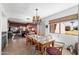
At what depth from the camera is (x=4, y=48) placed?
1.92 metres

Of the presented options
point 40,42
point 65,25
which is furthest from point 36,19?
point 65,25

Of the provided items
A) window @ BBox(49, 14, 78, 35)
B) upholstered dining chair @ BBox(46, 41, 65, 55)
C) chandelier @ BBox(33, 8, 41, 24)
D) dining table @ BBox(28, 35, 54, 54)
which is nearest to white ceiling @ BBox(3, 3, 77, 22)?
chandelier @ BBox(33, 8, 41, 24)

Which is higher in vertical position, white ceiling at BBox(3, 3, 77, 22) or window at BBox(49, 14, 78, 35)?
white ceiling at BBox(3, 3, 77, 22)

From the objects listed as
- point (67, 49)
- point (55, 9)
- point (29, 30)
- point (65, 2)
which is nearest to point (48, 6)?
point (55, 9)

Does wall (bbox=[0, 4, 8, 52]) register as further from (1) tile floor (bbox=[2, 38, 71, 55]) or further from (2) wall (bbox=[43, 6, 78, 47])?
(2) wall (bbox=[43, 6, 78, 47])

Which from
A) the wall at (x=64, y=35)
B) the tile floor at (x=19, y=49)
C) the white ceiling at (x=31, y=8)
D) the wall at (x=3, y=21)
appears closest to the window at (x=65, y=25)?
the wall at (x=64, y=35)

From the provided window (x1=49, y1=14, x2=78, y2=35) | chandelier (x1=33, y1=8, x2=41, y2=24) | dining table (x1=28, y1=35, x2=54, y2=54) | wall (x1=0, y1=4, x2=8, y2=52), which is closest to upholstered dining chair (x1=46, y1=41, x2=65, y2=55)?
dining table (x1=28, y1=35, x2=54, y2=54)

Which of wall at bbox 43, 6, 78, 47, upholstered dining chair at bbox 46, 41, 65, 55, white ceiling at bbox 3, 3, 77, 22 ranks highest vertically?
white ceiling at bbox 3, 3, 77, 22

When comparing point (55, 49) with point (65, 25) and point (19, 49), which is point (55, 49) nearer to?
point (65, 25)

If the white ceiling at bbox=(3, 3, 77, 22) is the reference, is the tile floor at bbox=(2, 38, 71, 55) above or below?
below

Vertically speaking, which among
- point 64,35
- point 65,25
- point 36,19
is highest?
point 36,19

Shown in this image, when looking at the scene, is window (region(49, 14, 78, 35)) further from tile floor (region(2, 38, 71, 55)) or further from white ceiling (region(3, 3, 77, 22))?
tile floor (region(2, 38, 71, 55))

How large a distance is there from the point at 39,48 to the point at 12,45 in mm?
508
